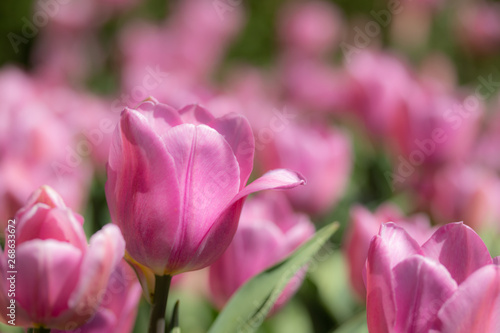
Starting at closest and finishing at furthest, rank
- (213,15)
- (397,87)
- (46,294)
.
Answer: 1. (46,294)
2. (397,87)
3. (213,15)

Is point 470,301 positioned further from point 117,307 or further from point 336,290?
point 336,290

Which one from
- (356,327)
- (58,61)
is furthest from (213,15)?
(356,327)

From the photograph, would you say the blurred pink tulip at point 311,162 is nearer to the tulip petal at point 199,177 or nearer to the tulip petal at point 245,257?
the tulip petal at point 245,257

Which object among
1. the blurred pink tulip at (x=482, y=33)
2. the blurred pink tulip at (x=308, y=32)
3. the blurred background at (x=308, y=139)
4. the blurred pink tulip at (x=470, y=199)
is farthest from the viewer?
the blurred pink tulip at (x=308, y=32)

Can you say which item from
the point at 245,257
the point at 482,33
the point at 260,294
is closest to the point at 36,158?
the point at 245,257

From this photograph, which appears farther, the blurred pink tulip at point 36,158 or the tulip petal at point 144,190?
the blurred pink tulip at point 36,158

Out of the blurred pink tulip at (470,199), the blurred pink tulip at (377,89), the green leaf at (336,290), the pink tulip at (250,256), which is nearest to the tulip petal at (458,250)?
the pink tulip at (250,256)

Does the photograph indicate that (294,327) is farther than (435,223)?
No

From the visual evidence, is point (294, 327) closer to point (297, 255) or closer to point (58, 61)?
point (297, 255)

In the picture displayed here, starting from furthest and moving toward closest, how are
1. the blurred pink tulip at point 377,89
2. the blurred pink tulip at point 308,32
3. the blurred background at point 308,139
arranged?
the blurred pink tulip at point 308,32
the blurred pink tulip at point 377,89
the blurred background at point 308,139
